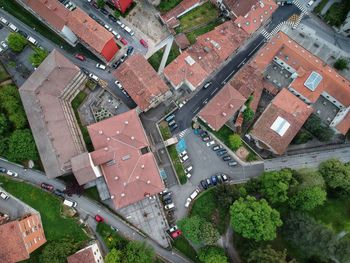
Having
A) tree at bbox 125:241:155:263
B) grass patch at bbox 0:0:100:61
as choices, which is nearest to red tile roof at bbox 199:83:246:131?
tree at bbox 125:241:155:263

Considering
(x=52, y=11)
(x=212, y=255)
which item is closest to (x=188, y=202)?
(x=212, y=255)

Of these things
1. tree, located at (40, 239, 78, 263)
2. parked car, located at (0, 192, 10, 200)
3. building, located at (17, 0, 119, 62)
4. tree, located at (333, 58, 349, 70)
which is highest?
tree, located at (333, 58, 349, 70)

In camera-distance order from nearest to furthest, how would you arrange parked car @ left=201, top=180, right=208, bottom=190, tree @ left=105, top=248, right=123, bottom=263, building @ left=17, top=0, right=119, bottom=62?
tree @ left=105, top=248, right=123, bottom=263
parked car @ left=201, top=180, right=208, bottom=190
building @ left=17, top=0, right=119, bottom=62

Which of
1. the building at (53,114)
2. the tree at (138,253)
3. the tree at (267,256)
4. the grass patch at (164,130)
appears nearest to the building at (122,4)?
the building at (53,114)

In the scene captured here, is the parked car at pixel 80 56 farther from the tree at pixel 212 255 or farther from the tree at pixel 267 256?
the tree at pixel 267 256

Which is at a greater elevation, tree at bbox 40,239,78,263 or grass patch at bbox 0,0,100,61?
grass patch at bbox 0,0,100,61

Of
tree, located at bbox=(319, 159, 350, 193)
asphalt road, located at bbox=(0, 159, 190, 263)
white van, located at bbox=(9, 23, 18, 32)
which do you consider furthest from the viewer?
white van, located at bbox=(9, 23, 18, 32)

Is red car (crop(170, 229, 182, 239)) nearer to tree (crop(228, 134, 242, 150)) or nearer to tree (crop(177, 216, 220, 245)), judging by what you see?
tree (crop(177, 216, 220, 245))
